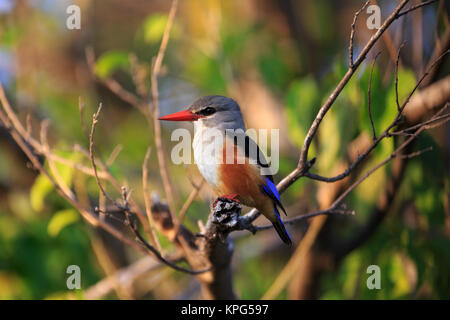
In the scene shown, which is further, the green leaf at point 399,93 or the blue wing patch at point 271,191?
the green leaf at point 399,93

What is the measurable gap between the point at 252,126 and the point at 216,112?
2.58 m

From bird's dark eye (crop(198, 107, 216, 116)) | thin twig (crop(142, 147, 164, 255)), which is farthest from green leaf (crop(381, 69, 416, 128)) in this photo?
thin twig (crop(142, 147, 164, 255))

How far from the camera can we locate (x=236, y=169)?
98.3 inches

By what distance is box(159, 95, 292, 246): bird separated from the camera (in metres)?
2.47

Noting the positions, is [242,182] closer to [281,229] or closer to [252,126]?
[281,229]

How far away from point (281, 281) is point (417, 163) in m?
1.46

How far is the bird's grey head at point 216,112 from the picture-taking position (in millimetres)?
2717

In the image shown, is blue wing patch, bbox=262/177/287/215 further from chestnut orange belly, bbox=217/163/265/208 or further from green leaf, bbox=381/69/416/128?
green leaf, bbox=381/69/416/128

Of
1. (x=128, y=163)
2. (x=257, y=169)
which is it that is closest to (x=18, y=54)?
(x=128, y=163)

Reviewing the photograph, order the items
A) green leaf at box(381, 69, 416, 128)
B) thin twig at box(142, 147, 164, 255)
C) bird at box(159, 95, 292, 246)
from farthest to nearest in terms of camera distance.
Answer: green leaf at box(381, 69, 416, 128) → bird at box(159, 95, 292, 246) → thin twig at box(142, 147, 164, 255)

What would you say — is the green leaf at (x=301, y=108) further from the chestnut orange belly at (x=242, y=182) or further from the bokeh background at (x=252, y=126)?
the chestnut orange belly at (x=242, y=182)

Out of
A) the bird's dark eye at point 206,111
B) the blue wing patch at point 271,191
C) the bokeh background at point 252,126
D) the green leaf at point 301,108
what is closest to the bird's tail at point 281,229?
the blue wing patch at point 271,191

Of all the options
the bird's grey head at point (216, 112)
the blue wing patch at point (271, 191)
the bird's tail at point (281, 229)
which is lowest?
the bird's tail at point (281, 229)
